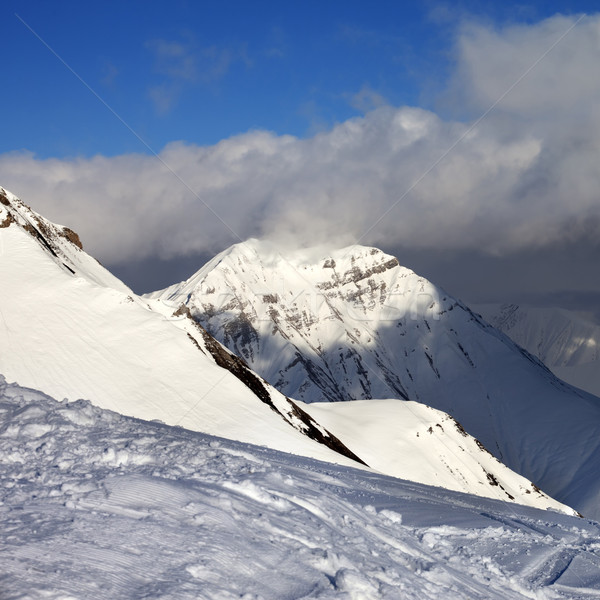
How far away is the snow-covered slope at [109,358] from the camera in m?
39.3

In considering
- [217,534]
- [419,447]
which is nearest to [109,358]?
[217,534]

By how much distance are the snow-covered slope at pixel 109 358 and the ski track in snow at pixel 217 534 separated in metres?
25.4

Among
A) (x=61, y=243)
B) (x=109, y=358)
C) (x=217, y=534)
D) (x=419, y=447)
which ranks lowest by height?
(x=217, y=534)

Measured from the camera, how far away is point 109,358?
43.6 metres

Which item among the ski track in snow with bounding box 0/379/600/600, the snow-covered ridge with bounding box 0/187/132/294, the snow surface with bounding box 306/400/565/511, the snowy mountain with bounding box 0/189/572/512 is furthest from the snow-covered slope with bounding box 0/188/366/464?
the snow surface with bounding box 306/400/565/511

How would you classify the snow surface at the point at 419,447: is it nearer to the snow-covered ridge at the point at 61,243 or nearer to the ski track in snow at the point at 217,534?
the snow-covered ridge at the point at 61,243

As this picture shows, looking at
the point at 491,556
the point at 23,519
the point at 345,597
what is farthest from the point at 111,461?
the point at 491,556

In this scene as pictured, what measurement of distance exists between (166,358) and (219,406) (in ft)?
19.5

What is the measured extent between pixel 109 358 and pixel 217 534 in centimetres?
3721

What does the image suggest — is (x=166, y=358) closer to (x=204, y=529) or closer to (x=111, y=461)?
(x=111, y=461)

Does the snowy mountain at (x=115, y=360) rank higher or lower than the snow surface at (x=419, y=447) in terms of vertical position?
lower

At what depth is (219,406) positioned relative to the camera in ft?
150

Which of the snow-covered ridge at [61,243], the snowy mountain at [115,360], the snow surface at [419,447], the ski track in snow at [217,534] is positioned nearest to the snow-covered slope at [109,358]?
the snowy mountain at [115,360]

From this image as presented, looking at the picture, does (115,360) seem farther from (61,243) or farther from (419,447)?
(419,447)
